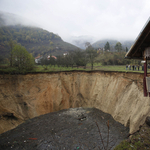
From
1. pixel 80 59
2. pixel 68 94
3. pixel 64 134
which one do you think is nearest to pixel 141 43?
pixel 64 134

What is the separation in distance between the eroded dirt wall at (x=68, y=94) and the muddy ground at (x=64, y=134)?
1245mm

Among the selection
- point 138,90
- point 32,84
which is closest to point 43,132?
point 32,84

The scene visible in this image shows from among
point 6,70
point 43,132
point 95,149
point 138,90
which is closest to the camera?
point 95,149

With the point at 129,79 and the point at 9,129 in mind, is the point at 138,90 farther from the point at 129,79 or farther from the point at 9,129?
the point at 9,129

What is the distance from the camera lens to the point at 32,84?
46.0ft

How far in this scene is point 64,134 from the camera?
927 centimetres

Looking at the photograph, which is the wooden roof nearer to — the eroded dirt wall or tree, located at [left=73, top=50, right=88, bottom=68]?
the eroded dirt wall

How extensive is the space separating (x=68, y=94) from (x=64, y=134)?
7518mm

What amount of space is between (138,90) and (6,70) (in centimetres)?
1597

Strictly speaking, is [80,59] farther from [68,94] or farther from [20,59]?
[20,59]

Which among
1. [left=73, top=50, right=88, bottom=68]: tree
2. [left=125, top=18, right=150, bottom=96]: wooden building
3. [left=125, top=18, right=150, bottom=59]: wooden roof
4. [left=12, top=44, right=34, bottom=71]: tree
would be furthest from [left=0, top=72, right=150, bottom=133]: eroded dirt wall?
[left=73, top=50, right=88, bottom=68]: tree

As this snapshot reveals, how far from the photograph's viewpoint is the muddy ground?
25.9ft

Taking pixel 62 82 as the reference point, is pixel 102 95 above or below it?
below

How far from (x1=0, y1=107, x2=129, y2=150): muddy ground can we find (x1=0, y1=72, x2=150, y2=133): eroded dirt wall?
1.25 meters
